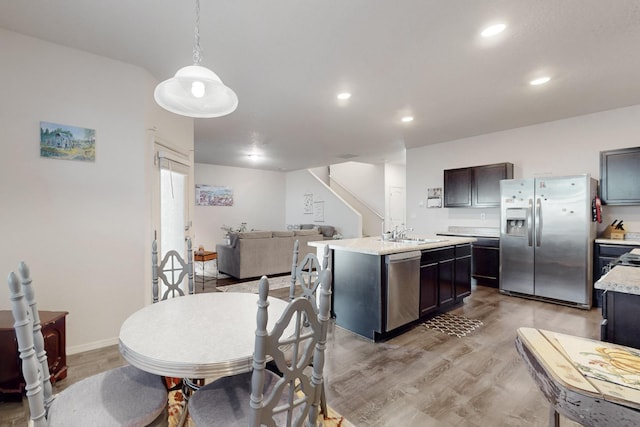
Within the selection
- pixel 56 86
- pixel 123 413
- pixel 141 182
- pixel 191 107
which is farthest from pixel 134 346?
pixel 56 86

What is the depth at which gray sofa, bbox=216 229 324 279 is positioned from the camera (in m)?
5.40

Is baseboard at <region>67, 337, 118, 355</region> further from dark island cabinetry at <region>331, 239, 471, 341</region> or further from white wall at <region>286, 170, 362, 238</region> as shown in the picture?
white wall at <region>286, 170, 362, 238</region>

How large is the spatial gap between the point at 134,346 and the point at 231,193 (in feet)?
26.6

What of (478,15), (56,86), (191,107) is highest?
(478,15)

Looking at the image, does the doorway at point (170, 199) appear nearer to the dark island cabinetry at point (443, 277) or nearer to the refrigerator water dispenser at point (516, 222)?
the dark island cabinetry at point (443, 277)

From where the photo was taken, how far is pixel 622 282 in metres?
1.45

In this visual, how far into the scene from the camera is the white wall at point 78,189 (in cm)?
242

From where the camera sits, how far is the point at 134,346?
1.23 metres

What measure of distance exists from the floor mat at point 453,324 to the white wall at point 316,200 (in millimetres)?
5056

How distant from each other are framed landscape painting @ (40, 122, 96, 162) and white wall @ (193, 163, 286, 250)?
208 inches

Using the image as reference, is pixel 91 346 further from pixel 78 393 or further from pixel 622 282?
pixel 622 282

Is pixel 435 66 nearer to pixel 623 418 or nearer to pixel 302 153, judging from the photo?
pixel 623 418

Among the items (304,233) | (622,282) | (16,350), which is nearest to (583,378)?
(622,282)

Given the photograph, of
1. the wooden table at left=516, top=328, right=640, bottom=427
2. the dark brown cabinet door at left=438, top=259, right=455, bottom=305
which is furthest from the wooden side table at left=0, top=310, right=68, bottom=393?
the dark brown cabinet door at left=438, top=259, right=455, bottom=305
